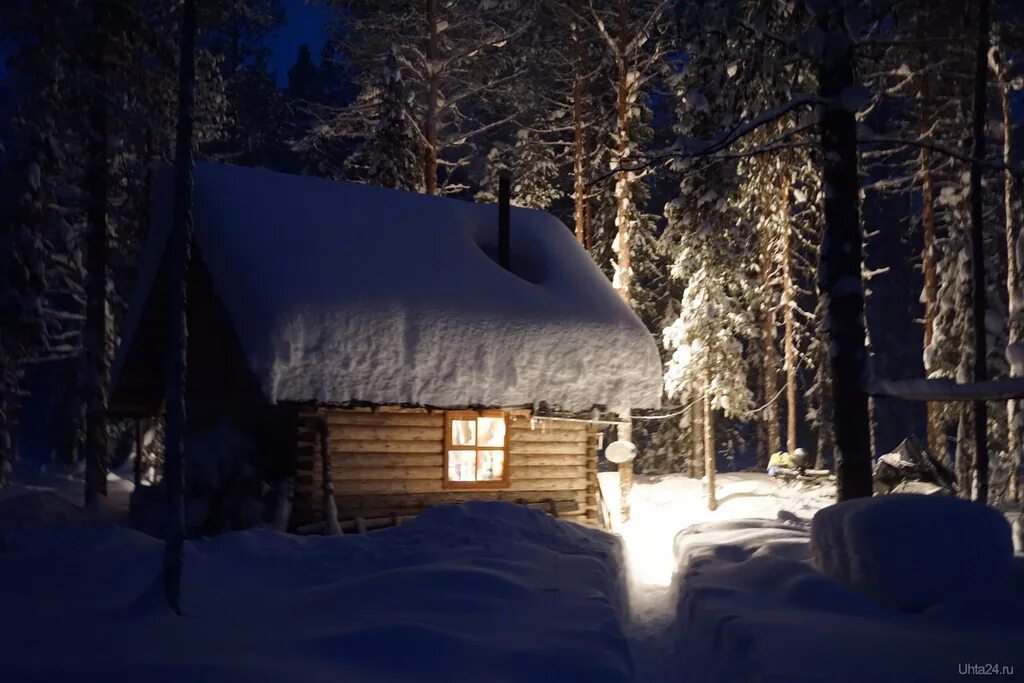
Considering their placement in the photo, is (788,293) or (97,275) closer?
(97,275)

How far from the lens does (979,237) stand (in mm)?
14695

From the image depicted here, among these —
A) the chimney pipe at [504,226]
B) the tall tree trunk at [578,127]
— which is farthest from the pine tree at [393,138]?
the chimney pipe at [504,226]

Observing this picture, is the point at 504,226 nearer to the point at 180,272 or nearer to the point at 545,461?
the point at 545,461

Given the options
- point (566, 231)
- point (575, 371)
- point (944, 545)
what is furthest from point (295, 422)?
point (944, 545)

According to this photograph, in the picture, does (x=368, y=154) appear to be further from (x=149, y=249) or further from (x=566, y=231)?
(x=149, y=249)

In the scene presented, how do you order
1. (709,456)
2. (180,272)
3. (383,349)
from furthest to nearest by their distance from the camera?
(709,456) < (383,349) < (180,272)

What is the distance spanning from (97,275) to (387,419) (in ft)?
24.8

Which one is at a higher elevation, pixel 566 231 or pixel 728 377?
pixel 566 231

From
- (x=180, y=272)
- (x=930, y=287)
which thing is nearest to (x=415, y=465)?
(x=180, y=272)

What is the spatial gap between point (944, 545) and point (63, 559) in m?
10.6

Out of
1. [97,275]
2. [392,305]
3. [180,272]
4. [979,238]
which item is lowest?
[180,272]

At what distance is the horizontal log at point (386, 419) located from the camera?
15398mm

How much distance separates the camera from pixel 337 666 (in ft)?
20.5

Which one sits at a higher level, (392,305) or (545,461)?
(392,305)
